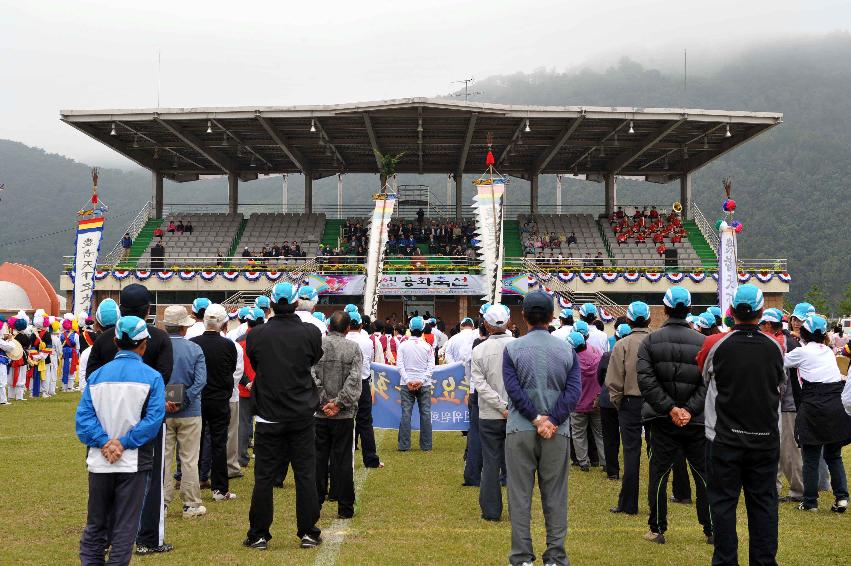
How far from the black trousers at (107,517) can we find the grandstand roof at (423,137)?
30481 mm

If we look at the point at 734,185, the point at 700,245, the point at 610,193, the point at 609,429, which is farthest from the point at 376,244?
the point at 734,185

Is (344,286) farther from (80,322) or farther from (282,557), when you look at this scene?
(282,557)

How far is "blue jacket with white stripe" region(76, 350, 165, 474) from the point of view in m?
5.01

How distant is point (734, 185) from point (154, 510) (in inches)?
3757

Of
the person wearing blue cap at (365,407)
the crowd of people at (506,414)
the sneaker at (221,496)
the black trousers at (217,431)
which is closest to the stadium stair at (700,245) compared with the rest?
the crowd of people at (506,414)

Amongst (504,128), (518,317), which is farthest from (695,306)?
(504,128)

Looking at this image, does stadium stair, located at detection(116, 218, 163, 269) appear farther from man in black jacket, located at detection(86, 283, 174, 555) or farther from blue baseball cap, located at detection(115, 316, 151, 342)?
blue baseball cap, located at detection(115, 316, 151, 342)

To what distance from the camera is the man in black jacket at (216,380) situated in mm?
7840

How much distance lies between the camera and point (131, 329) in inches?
205

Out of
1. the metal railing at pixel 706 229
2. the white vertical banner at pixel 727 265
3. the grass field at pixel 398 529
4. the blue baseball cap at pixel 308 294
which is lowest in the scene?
the grass field at pixel 398 529

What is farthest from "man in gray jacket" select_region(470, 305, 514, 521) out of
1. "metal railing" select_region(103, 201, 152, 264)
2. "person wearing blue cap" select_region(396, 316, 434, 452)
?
"metal railing" select_region(103, 201, 152, 264)

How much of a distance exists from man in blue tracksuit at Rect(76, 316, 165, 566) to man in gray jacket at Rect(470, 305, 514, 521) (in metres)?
3.03

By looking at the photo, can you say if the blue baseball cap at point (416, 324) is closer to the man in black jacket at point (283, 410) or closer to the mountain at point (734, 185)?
the man in black jacket at point (283, 410)

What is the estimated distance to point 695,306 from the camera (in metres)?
37.3
